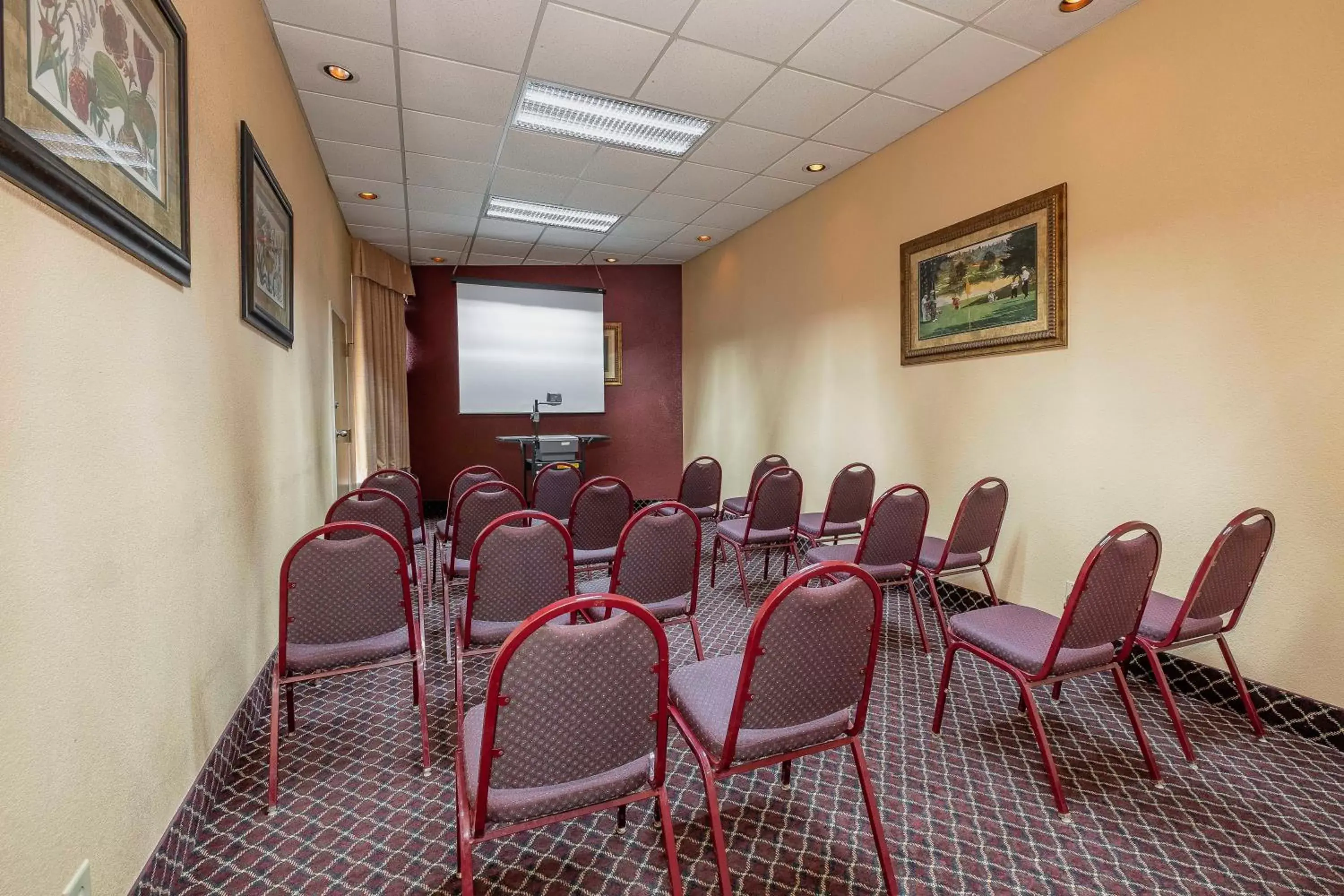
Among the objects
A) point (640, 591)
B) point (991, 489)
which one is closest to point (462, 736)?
point (640, 591)

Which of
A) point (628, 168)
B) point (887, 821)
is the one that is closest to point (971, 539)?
point (887, 821)

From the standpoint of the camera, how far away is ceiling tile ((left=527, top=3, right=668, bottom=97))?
2.59 m

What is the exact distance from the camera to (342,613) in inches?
70.9

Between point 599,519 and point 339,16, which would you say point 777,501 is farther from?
point 339,16

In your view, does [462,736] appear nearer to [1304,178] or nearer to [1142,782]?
[1142,782]

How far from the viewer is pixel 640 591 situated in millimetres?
2117

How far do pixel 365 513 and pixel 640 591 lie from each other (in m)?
1.47

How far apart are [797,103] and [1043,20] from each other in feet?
4.05

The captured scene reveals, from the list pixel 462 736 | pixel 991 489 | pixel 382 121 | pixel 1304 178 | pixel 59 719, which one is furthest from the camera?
pixel 382 121

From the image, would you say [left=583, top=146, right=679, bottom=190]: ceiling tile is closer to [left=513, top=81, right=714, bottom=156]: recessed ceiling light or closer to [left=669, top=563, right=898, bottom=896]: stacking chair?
[left=513, top=81, right=714, bottom=156]: recessed ceiling light

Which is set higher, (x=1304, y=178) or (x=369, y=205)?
(x=369, y=205)

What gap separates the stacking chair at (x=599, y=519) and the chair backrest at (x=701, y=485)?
3.66ft

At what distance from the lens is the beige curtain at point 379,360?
5543mm

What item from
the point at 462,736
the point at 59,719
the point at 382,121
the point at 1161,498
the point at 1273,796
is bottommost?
the point at 1273,796
